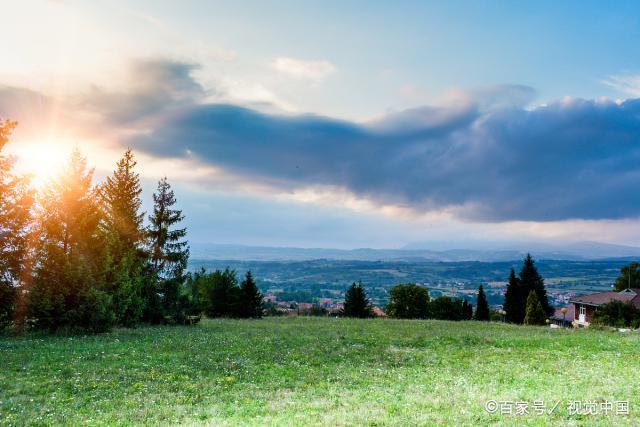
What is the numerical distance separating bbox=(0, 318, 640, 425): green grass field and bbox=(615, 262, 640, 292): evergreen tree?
7459 centimetres

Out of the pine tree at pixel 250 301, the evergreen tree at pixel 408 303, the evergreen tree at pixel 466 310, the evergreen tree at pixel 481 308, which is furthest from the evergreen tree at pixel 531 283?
the pine tree at pixel 250 301

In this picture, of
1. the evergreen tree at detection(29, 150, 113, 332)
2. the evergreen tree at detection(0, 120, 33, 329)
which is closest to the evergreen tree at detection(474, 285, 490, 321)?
the evergreen tree at detection(29, 150, 113, 332)

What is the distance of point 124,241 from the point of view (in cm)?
4194

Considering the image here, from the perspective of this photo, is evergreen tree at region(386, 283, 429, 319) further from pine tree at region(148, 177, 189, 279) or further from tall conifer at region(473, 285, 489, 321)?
pine tree at region(148, 177, 189, 279)

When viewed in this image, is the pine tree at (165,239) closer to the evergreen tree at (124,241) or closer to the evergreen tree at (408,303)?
the evergreen tree at (124,241)

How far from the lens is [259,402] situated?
13711mm

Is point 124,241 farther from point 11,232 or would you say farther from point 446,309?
point 446,309

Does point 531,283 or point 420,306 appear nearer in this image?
point 420,306

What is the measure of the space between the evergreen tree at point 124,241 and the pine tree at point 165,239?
5.43ft

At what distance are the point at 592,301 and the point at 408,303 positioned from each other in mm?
32943

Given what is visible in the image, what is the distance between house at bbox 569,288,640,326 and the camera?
7304 centimetres

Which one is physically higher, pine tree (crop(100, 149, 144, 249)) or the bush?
pine tree (crop(100, 149, 144, 249))

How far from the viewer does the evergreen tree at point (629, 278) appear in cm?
8731

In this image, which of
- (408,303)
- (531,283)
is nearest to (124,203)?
(408,303)
